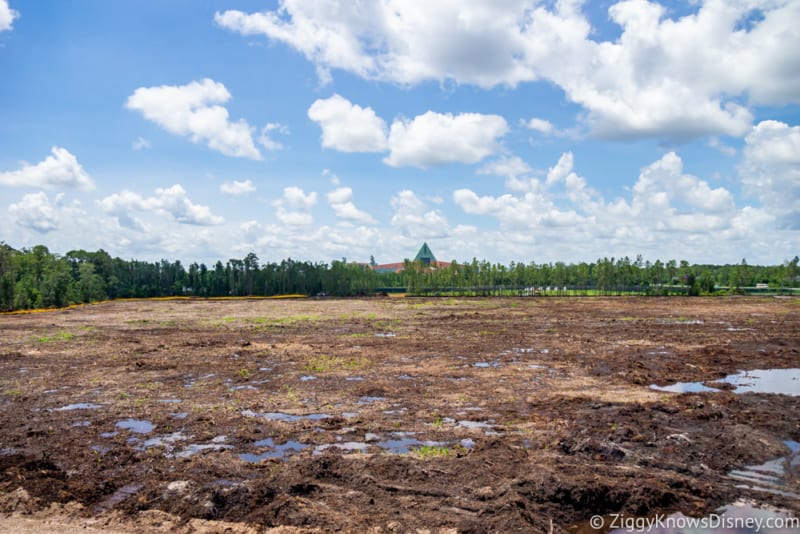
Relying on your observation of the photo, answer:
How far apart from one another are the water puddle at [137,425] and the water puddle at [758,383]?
14.8 metres

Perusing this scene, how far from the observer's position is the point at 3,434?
11.6 m

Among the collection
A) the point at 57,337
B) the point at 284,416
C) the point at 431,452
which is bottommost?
the point at 57,337

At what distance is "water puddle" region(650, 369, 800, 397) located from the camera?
15852mm

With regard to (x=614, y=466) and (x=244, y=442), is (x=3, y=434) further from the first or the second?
(x=614, y=466)

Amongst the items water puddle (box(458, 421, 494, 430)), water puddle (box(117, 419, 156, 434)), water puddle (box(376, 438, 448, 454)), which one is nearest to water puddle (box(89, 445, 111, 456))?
water puddle (box(117, 419, 156, 434))

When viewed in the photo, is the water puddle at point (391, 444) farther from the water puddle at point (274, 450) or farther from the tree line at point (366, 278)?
the tree line at point (366, 278)

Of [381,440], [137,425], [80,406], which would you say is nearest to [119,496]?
[137,425]

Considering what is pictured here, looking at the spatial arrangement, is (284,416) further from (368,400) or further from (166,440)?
(166,440)

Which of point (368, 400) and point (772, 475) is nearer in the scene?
point (772, 475)

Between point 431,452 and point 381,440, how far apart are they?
1411 mm

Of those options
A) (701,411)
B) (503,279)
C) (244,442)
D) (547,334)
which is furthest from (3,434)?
(503,279)

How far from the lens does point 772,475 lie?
859 centimetres

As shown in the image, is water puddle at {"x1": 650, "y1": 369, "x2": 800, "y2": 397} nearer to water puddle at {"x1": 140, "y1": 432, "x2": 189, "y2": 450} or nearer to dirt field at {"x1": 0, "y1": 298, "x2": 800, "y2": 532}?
dirt field at {"x1": 0, "y1": 298, "x2": 800, "y2": 532}

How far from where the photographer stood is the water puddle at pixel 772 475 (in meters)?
8.07
